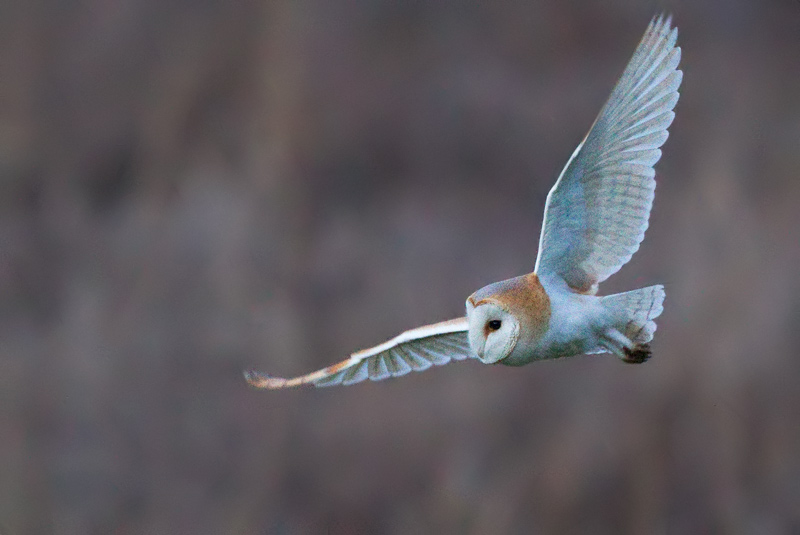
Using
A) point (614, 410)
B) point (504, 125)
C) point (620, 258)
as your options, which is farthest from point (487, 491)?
point (620, 258)

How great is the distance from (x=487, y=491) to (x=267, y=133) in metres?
0.90

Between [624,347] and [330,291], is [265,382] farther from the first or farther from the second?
[330,291]

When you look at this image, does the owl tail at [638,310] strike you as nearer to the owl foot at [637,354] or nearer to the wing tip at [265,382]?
the owl foot at [637,354]

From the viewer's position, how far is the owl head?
62 cm

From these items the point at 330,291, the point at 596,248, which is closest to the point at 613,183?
the point at 596,248

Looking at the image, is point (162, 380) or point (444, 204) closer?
point (444, 204)

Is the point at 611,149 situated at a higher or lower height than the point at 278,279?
higher

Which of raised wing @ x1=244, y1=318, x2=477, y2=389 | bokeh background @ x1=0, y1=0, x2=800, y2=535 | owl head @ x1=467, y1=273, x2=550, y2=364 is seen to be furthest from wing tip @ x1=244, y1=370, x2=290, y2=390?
bokeh background @ x1=0, y1=0, x2=800, y2=535

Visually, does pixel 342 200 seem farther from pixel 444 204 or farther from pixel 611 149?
pixel 611 149

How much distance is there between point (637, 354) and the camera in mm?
645

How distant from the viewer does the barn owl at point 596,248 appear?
63cm

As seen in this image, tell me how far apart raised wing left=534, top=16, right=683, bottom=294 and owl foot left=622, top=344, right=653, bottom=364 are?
0.07m

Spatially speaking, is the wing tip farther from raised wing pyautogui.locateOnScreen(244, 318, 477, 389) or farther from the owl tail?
the owl tail

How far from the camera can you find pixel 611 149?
68 cm
